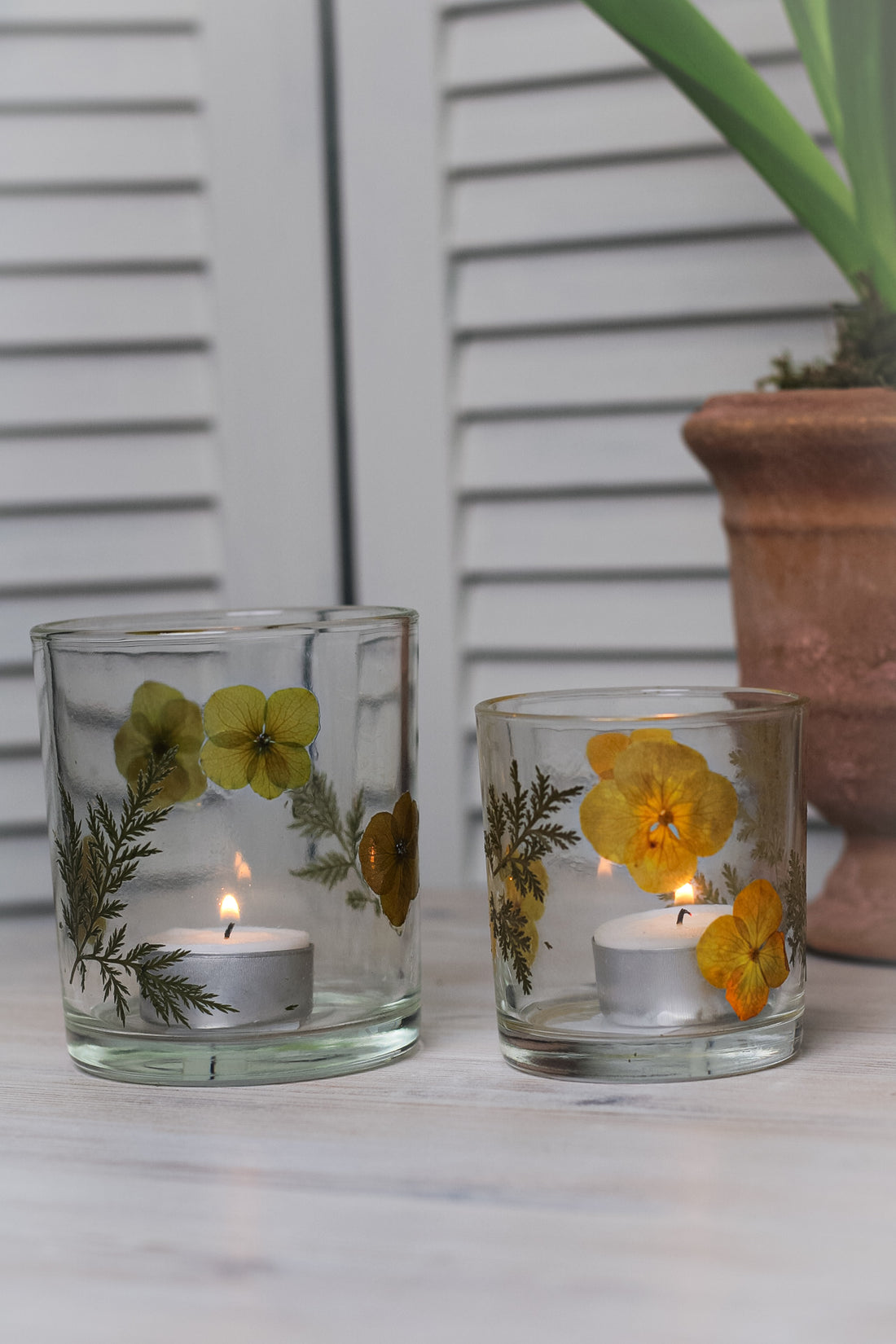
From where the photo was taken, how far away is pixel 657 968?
1.51 feet

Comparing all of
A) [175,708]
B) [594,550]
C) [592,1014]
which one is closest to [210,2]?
[594,550]

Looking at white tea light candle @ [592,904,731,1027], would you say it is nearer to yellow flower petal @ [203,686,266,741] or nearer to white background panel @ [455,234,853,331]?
yellow flower petal @ [203,686,266,741]

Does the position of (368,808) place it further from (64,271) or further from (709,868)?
(64,271)

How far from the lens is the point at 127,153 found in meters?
0.92

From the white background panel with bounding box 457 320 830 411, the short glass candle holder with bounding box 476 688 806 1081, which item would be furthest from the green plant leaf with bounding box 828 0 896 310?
the short glass candle holder with bounding box 476 688 806 1081

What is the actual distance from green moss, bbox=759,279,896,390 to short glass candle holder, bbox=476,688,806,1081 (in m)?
0.23

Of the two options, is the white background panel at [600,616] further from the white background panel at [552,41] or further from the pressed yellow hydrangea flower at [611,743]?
the pressed yellow hydrangea flower at [611,743]

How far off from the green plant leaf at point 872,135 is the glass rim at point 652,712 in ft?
0.80

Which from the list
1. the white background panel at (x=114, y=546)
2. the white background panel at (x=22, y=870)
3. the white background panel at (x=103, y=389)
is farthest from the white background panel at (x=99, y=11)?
the white background panel at (x=22, y=870)

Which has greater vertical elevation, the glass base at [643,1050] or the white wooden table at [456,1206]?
the glass base at [643,1050]

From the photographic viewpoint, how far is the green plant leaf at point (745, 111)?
63 cm

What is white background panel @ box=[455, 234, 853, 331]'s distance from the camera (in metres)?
0.84

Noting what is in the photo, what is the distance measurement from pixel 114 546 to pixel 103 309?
15 cm

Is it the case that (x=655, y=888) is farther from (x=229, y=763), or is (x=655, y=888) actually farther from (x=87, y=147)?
(x=87, y=147)
